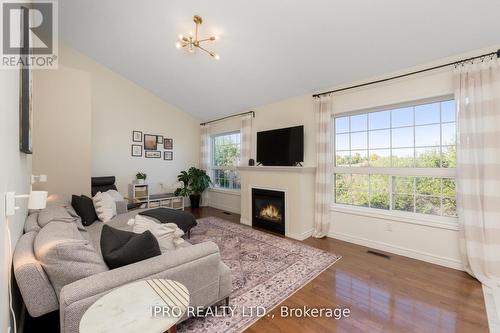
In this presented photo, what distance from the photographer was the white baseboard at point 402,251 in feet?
8.63

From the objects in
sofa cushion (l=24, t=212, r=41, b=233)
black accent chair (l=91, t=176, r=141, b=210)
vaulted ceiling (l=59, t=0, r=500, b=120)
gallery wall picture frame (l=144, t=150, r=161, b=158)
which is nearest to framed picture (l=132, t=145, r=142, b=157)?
gallery wall picture frame (l=144, t=150, r=161, b=158)

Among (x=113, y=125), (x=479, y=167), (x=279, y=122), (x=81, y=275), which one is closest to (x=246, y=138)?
(x=279, y=122)

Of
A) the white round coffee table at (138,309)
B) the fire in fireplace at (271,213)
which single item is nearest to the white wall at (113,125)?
the fire in fireplace at (271,213)

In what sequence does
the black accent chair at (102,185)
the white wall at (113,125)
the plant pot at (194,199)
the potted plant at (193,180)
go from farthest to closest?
the plant pot at (194,199)
the potted plant at (193,180)
the black accent chair at (102,185)
the white wall at (113,125)

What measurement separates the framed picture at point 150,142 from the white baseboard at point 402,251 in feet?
14.5

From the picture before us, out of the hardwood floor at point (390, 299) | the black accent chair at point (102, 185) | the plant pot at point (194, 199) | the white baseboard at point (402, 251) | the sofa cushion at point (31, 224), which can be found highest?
the black accent chair at point (102, 185)

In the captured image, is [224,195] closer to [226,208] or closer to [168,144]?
[226,208]

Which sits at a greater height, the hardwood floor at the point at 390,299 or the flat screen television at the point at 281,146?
the flat screen television at the point at 281,146

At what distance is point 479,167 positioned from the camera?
242 centimetres

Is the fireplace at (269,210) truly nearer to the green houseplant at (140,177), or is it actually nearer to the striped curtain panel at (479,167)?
the striped curtain panel at (479,167)

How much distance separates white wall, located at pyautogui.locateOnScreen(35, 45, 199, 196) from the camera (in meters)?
3.27

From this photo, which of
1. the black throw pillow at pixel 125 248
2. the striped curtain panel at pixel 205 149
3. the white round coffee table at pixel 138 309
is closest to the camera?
the white round coffee table at pixel 138 309

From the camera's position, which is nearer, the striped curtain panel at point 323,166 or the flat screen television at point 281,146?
the striped curtain panel at point 323,166

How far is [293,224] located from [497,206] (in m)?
2.41
